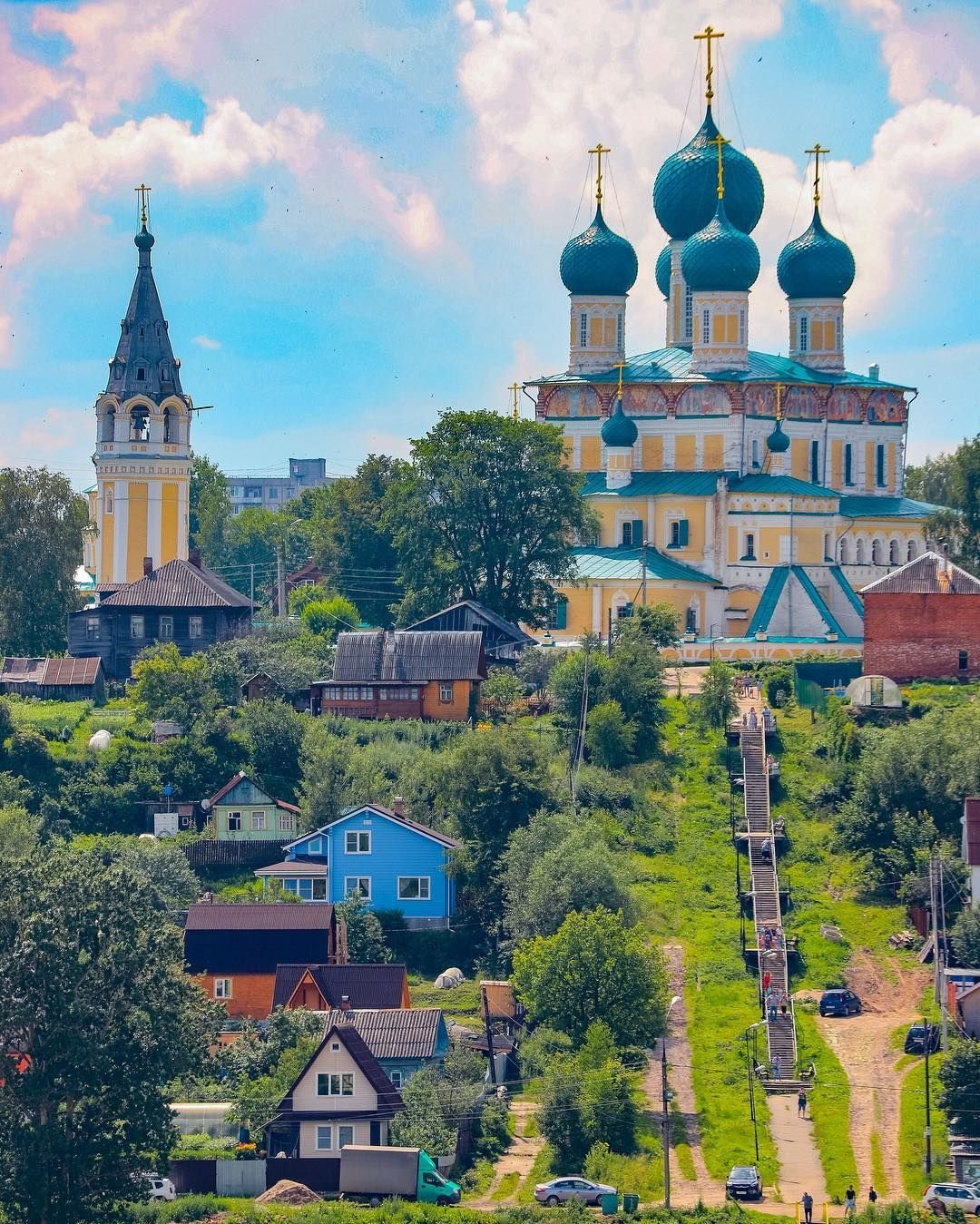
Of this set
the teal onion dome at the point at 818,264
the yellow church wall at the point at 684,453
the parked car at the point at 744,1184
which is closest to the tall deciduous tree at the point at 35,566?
the yellow church wall at the point at 684,453

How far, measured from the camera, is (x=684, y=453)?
7481 centimetres

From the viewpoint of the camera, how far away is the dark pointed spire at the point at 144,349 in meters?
71.4

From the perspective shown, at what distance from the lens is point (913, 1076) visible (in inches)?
1732

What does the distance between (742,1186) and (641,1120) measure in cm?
326

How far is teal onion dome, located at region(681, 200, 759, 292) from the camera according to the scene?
7412 cm

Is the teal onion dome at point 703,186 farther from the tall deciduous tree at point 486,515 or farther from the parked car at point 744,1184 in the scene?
the parked car at point 744,1184

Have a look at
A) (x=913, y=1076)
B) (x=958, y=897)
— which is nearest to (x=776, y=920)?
(x=958, y=897)

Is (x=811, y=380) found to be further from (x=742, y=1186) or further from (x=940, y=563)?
(x=742, y=1186)

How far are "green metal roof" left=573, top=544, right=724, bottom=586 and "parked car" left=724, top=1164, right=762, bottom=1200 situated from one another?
3128 centimetres

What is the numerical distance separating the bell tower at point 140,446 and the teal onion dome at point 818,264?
660 inches

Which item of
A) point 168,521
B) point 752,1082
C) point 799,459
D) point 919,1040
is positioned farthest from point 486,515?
point 752,1082

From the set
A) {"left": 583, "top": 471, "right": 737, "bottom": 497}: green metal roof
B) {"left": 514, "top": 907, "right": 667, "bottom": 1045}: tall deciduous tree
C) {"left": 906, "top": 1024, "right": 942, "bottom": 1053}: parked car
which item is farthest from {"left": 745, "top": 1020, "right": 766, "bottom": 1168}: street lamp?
{"left": 583, "top": 471, "right": 737, "bottom": 497}: green metal roof

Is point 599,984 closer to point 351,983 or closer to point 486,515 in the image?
point 351,983

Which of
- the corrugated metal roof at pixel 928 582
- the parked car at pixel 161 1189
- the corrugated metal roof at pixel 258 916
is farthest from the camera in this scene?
the corrugated metal roof at pixel 928 582
